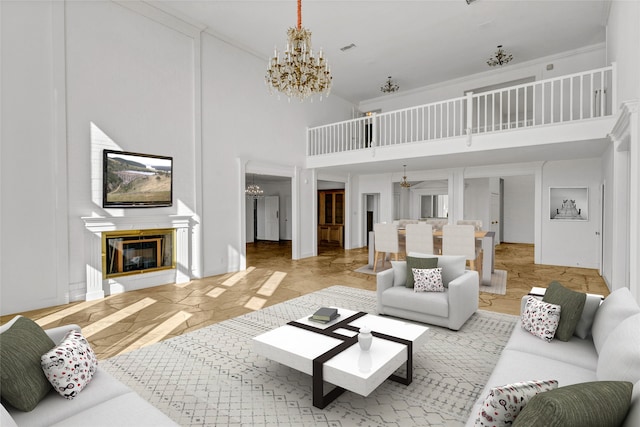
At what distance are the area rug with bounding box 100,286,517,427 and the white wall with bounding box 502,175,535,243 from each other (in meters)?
10.4

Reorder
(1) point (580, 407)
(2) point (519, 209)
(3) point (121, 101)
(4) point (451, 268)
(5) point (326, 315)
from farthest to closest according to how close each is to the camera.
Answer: (2) point (519, 209), (3) point (121, 101), (4) point (451, 268), (5) point (326, 315), (1) point (580, 407)

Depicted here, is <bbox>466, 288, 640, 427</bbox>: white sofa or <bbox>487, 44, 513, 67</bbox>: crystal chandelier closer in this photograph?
<bbox>466, 288, 640, 427</bbox>: white sofa

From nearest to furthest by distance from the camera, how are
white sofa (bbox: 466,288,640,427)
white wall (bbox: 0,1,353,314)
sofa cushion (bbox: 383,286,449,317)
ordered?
white sofa (bbox: 466,288,640,427), sofa cushion (bbox: 383,286,449,317), white wall (bbox: 0,1,353,314)

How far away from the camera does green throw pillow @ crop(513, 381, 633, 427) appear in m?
1.01

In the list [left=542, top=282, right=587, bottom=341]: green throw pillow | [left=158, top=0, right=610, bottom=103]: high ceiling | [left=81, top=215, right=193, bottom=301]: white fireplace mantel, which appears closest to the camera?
[left=542, top=282, right=587, bottom=341]: green throw pillow

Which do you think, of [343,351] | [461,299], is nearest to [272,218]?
[461,299]

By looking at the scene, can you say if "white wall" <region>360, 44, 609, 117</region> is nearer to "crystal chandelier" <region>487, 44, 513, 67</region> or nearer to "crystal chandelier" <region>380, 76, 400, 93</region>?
"crystal chandelier" <region>380, 76, 400, 93</region>

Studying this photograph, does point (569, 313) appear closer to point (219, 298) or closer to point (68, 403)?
point (68, 403)

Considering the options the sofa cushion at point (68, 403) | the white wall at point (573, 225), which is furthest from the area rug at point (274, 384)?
the white wall at point (573, 225)

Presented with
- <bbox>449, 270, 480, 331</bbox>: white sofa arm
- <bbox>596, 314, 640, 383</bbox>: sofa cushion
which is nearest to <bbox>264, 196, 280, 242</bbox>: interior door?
<bbox>449, 270, 480, 331</bbox>: white sofa arm

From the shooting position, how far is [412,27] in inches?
261

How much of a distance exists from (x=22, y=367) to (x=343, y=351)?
6.18 ft

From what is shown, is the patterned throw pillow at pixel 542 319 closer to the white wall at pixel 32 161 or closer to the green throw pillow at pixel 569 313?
the green throw pillow at pixel 569 313

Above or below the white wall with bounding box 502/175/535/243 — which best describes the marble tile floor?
below
